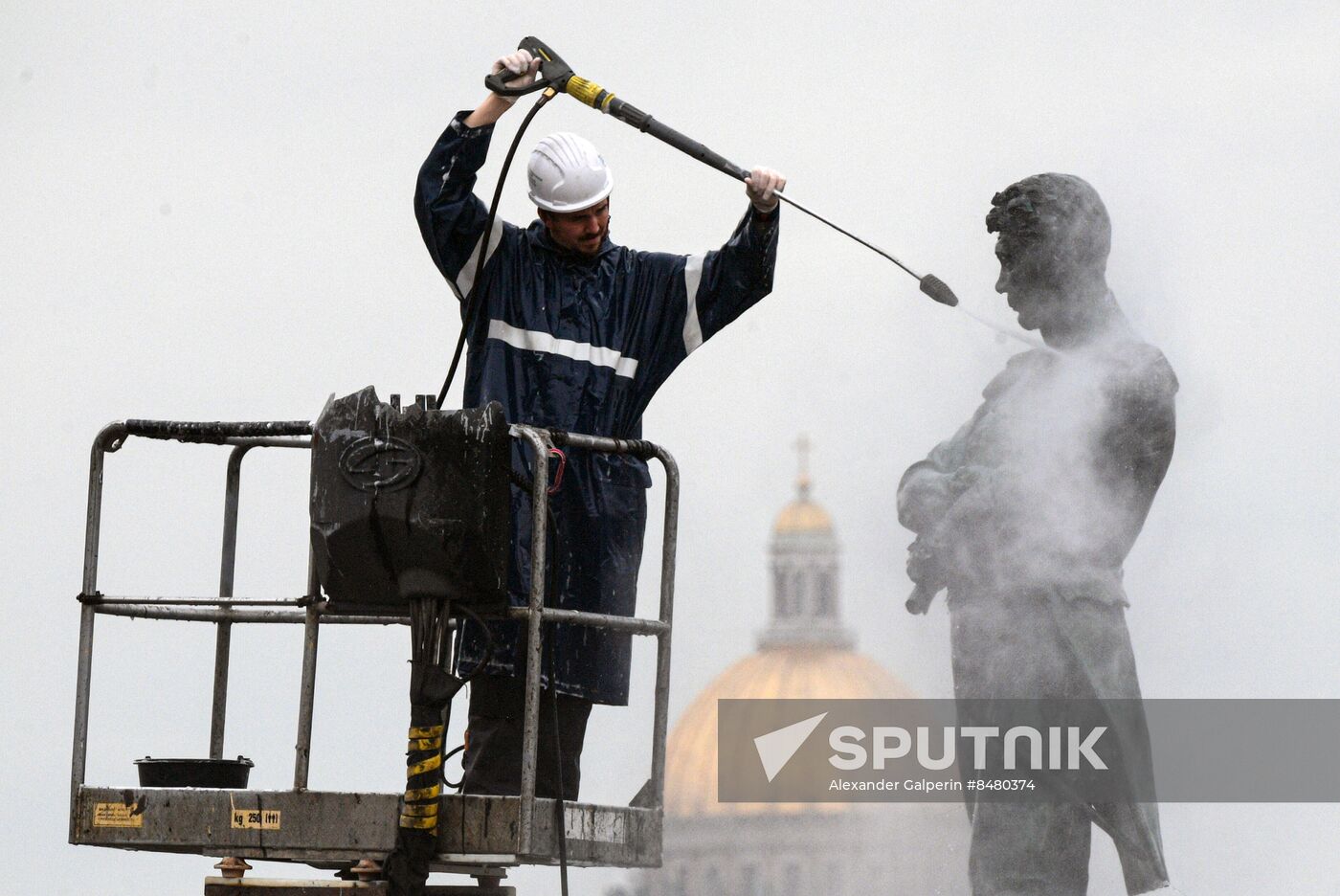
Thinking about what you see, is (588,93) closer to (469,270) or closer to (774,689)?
(469,270)

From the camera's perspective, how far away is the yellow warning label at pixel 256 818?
8.16 m

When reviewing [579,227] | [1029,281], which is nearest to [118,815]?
[579,227]

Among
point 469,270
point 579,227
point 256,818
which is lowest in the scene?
point 256,818

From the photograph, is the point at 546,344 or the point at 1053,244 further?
the point at 1053,244

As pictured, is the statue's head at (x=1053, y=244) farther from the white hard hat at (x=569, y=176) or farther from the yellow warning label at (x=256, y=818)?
the yellow warning label at (x=256, y=818)

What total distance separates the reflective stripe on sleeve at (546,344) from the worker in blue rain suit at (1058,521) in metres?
1.67

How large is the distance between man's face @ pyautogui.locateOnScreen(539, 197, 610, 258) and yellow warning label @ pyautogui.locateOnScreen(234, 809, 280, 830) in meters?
2.10

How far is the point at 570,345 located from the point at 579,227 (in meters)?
0.40

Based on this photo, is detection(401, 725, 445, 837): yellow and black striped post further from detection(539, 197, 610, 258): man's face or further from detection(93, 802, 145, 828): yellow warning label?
detection(539, 197, 610, 258): man's face

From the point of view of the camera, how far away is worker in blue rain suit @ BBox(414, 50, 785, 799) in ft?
27.8

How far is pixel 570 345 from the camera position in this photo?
8820 millimetres

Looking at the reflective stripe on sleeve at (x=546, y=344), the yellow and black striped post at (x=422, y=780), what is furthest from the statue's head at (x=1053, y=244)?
the yellow and black striped post at (x=422, y=780)

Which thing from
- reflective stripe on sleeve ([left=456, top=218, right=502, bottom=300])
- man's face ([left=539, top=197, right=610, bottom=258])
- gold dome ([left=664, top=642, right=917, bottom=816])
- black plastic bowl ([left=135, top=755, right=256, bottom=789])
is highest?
man's face ([left=539, top=197, right=610, bottom=258])

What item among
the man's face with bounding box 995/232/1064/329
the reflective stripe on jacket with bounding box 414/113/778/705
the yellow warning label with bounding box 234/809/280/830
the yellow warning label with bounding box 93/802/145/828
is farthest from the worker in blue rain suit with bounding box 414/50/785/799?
the man's face with bounding box 995/232/1064/329
